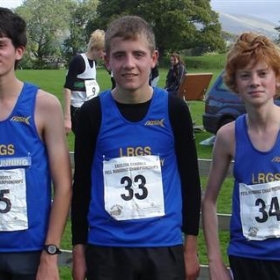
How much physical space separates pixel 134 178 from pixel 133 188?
0.05m

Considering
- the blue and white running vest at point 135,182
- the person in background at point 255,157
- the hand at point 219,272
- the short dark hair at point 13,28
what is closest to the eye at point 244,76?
the person in background at point 255,157

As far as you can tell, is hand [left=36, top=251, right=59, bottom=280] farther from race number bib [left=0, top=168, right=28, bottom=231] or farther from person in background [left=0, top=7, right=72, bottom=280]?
race number bib [left=0, top=168, right=28, bottom=231]

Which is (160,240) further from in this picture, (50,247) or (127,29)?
(127,29)

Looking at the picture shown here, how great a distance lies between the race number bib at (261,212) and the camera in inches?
125

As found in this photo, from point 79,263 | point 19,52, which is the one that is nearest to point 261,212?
point 79,263

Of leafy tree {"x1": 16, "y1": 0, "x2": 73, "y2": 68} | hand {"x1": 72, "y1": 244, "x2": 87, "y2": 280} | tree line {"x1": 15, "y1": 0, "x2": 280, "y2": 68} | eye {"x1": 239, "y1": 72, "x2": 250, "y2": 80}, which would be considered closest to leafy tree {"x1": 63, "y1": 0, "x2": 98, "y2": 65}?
tree line {"x1": 15, "y1": 0, "x2": 280, "y2": 68}

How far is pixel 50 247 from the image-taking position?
3232 millimetres

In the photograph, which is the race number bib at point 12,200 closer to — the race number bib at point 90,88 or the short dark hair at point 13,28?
the short dark hair at point 13,28

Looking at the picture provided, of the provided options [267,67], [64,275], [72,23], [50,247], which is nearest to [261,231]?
[267,67]

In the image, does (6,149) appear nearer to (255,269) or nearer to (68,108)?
(255,269)

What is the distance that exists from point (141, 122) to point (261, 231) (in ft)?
2.47

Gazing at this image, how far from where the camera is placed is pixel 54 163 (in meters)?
3.27

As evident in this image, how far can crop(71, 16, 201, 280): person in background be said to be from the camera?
3.29m

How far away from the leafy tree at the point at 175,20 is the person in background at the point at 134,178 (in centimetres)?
7071
